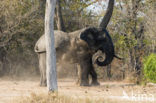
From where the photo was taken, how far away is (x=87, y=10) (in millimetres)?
22656

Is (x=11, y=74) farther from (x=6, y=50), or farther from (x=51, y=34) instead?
(x=51, y=34)

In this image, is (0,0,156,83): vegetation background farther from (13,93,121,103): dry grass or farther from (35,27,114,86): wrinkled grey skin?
(13,93,121,103): dry grass

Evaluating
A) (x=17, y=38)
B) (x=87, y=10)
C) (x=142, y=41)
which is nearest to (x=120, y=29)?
(x=142, y=41)

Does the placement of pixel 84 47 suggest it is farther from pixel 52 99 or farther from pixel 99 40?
pixel 52 99

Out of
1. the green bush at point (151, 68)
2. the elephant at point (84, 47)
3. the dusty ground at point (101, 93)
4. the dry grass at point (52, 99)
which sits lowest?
the dusty ground at point (101, 93)

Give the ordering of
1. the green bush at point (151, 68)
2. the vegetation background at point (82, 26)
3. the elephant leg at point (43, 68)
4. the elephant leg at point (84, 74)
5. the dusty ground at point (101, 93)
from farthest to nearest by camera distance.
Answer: the vegetation background at point (82, 26) → the elephant leg at point (43, 68) → the elephant leg at point (84, 74) → the green bush at point (151, 68) → the dusty ground at point (101, 93)

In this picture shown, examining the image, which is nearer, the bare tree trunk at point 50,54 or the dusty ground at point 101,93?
the bare tree trunk at point 50,54

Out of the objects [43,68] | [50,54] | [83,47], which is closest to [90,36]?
[83,47]

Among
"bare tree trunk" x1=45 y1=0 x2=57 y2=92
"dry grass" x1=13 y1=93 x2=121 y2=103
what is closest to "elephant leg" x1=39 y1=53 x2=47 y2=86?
"bare tree trunk" x1=45 y1=0 x2=57 y2=92

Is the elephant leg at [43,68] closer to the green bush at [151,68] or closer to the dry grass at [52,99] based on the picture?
the green bush at [151,68]

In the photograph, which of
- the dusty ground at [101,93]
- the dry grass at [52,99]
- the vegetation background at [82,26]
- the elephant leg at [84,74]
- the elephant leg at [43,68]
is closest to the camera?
the dry grass at [52,99]

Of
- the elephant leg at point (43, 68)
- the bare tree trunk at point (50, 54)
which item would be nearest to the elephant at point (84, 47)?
the elephant leg at point (43, 68)

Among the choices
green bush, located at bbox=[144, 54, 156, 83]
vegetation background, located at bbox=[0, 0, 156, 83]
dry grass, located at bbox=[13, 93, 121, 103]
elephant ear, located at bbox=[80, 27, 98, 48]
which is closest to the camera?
dry grass, located at bbox=[13, 93, 121, 103]

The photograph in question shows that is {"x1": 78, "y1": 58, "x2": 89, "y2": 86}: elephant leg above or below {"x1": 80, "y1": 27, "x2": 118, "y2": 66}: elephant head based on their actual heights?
below
